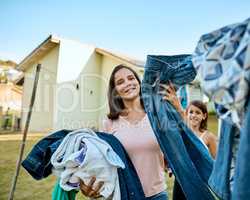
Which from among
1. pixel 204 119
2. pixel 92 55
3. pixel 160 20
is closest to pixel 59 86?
pixel 92 55

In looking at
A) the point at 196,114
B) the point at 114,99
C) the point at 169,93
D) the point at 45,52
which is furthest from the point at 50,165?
the point at 45,52

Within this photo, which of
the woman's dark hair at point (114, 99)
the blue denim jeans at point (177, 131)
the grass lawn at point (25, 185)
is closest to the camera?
the blue denim jeans at point (177, 131)

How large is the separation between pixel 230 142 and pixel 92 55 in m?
14.3

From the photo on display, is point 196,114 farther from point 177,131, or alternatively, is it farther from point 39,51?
point 39,51

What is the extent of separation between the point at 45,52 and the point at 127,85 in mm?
13654

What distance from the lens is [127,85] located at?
2.36 metres

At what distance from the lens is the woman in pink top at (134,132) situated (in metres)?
2.10

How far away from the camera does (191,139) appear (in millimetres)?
1843

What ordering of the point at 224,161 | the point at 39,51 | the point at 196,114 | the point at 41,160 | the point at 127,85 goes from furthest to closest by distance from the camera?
the point at 39,51 < the point at 196,114 < the point at 127,85 < the point at 41,160 < the point at 224,161

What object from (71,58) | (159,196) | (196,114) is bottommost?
(159,196)

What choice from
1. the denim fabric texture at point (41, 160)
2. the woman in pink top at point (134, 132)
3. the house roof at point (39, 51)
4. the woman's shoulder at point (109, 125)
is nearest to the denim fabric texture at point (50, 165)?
the denim fabric texture at point (41, 160)

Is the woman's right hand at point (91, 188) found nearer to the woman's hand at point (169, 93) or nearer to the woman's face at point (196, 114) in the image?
the woman's hand at point (169, 93)

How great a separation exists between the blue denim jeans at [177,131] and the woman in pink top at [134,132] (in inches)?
13.9

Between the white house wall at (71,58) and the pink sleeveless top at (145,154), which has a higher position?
the white house wall at (71,58)
